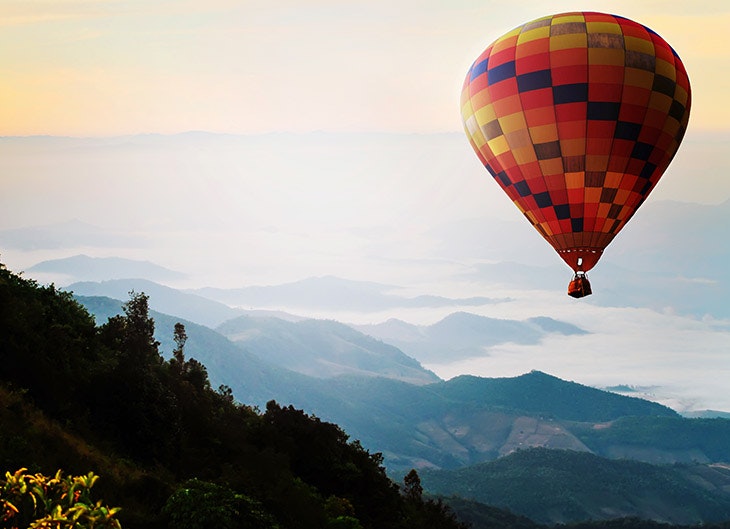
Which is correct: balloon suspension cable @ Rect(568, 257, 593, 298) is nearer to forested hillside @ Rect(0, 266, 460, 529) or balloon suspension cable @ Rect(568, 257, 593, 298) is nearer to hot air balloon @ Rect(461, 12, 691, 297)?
hot air balloon @ Rect(461, 12, 691, 297)

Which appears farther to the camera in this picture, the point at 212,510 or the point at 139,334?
the point at 139,334

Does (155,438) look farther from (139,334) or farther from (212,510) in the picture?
(212,510)

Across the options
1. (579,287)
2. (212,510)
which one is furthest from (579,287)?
(212,510)

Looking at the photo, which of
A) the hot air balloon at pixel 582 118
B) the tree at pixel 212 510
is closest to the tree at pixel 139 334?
the tree at pixel 212 510

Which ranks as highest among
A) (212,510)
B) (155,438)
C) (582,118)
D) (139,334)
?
(582,118)

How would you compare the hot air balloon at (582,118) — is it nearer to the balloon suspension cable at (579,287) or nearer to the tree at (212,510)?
the balloon suspension cable at (579,287)

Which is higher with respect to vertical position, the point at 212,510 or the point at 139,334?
the point at 139,334

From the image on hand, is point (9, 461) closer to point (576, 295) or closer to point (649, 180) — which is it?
point (576, 295)
